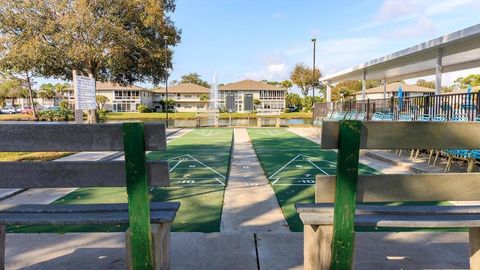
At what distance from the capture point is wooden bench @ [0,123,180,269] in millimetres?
2510

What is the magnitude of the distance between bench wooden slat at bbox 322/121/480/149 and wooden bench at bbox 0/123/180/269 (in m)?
1.22

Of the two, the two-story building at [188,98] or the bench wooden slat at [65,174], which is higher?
the two-story building at [188,98]

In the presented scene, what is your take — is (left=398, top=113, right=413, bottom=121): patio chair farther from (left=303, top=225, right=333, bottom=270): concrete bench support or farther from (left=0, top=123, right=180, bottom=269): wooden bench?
(left=0, top=123, right=180, bottom=269): wooden bench

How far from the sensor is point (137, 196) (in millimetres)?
2574

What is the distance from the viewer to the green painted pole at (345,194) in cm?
247

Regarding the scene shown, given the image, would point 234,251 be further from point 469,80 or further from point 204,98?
point 204,98

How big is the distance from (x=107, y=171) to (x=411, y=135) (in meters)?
2.13

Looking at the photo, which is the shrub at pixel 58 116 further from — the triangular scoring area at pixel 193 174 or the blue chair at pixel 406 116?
the blue chair at pixel 406 116

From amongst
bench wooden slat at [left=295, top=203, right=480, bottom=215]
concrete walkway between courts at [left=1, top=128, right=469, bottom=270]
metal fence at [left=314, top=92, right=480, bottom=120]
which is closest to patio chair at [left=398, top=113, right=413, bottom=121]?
metal fence at [left=314, top=92, right=480, bottom=120]

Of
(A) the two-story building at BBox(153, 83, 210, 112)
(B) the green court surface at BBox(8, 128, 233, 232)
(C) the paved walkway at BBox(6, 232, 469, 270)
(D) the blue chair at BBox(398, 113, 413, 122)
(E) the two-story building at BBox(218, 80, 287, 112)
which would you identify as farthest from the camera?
(A) the two-story building at BBox(153, 83, 210, 112)

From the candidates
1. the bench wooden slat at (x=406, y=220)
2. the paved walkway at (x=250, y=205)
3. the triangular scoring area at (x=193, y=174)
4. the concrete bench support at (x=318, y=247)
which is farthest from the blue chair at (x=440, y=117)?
the concrete bench support at (x=318, y=247)

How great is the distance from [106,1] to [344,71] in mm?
16020

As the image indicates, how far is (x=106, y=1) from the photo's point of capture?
23359 mm

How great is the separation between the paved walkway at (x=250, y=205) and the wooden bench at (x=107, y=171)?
2.13m
